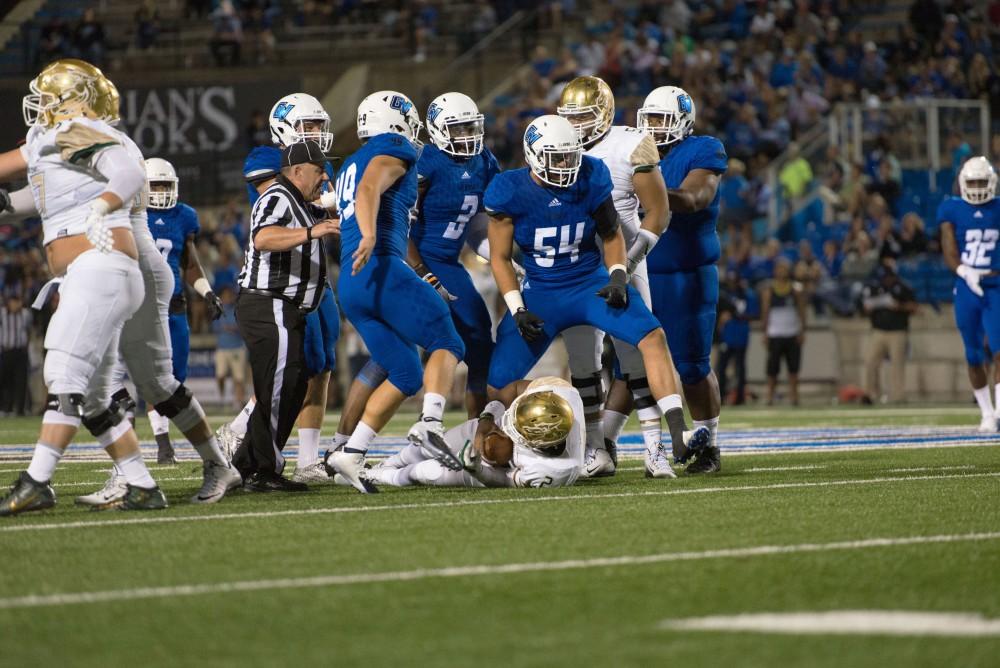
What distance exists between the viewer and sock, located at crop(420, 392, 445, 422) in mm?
7148

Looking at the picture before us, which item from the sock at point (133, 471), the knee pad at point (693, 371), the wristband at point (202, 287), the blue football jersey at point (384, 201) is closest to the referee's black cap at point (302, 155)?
the blue football jersey at point (384, 201)

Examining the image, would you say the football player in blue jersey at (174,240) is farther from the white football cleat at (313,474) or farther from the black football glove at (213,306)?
the white football cleat at (313,474)

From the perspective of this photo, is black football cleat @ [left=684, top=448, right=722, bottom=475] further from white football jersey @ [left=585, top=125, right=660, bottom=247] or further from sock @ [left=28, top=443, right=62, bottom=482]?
sock @ [left=28, top=443, right=62, bottom=482]

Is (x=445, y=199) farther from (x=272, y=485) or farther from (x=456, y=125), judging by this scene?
(x=272, y=485)

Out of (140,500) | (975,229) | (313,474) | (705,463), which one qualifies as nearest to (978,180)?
(975,229)

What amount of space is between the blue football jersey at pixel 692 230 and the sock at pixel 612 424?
A: 0.81 meters

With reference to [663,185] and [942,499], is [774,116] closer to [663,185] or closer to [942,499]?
[663,185]

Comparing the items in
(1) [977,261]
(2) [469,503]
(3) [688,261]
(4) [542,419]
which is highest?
(3) [688,261]

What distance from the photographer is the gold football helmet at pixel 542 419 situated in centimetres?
700

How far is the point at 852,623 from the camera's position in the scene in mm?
3629

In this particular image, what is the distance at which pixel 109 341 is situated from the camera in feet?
19.9

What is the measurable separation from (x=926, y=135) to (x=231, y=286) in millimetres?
8721

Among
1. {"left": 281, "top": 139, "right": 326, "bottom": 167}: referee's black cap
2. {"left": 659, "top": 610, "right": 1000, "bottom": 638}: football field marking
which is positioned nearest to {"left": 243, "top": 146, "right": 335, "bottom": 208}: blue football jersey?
{"left": 281, "top": 139, "right": 326, "bottom": 167}: referee's black cap

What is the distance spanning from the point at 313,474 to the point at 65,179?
2383 mm
